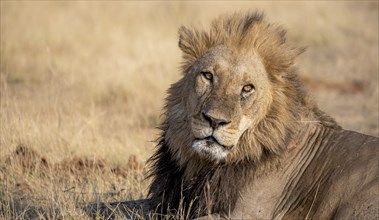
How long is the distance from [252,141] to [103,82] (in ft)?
22.9

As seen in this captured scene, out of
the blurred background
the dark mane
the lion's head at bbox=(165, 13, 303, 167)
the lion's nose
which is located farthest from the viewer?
the blurred background

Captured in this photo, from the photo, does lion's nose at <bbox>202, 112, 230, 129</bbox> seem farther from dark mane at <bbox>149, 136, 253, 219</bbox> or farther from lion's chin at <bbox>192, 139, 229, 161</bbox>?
dark mane at <bbox>149, 136, 253, 219</bbox>

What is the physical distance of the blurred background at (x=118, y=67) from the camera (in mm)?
8609

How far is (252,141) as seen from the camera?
17.6ft

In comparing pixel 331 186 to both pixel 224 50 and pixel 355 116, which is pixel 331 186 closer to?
pixel 224 50

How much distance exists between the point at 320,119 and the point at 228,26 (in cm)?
84

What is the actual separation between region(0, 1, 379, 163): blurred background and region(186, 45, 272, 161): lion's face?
278 cm

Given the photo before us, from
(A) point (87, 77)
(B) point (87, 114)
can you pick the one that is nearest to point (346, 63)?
(A) point (87, 77)

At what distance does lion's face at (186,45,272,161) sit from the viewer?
202 inches

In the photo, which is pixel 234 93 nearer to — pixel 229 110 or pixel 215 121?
pixel 229 110

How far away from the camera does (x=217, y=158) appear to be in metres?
5.22

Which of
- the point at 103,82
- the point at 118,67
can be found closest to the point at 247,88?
the point at 103,82

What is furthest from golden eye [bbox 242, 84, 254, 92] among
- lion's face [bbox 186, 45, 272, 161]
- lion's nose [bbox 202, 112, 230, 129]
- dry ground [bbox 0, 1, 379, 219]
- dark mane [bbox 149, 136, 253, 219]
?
dry ground [bbox 0, 1, 379, 219]

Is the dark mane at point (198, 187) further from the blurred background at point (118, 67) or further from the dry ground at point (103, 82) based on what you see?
the blurred background at point (118, 67)
